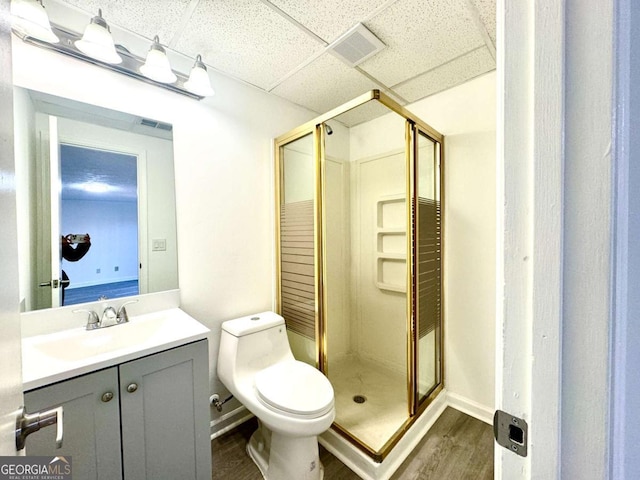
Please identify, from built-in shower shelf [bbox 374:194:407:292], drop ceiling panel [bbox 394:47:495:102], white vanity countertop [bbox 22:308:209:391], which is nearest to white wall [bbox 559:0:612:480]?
white vanity countertop [bbox 22:308:209:391]

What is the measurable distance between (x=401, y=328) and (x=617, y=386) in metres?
2.04

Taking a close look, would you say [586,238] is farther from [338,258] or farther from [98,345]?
[338,258]

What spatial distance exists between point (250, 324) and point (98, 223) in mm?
974

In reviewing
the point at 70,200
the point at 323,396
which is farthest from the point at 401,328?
the point at 70,200

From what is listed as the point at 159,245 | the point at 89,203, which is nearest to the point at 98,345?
the point at 159,245

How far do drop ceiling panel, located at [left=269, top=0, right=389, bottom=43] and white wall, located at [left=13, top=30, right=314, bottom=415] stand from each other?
697 millimetres

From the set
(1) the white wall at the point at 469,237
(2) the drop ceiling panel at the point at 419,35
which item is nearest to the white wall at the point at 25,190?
(2) the drop ceiling panel at the point at 419,35

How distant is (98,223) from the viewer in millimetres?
1325

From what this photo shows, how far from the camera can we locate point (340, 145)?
97.0 inches

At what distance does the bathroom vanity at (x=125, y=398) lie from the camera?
88cm

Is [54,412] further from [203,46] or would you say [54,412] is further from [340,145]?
[340,145]

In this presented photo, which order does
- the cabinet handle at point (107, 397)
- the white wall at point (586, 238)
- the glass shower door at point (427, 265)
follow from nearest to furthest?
the white wall at point (586, 238) < the cabinet handle at point (107, 397) < the glass shower door at point (427, 265)

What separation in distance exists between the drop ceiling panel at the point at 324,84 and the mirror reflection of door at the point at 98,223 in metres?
1.13

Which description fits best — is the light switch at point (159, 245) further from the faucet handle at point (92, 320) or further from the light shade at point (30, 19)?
the light shade at point (30, 19)
